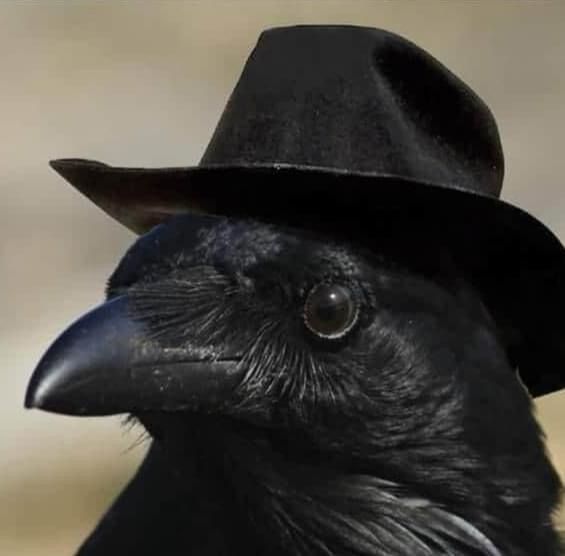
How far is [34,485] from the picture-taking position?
3.39 meters

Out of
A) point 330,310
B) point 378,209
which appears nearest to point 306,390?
point 330,310

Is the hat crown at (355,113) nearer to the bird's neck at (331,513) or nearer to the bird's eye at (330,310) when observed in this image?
the bird's eye at (330,310)

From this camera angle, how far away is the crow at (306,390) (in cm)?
155

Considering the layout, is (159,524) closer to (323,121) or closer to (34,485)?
(323,121)

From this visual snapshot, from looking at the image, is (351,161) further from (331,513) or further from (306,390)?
(331,513)

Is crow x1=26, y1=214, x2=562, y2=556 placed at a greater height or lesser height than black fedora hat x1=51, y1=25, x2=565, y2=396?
lesser

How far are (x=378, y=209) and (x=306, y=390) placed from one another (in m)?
0.18

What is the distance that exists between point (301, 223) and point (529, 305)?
33 cm

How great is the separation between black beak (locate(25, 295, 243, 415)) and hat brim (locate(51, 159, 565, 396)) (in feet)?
0.46

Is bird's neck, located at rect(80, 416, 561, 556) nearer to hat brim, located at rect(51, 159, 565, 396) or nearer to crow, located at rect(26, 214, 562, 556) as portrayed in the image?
crow, located at rect(26, 214, 562, 556)

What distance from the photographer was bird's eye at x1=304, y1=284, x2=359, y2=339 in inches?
62.1

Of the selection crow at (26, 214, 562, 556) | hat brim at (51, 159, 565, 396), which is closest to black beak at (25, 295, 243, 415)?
crow at (26, 214, 562, 556)

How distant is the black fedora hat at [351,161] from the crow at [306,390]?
0.03 meters

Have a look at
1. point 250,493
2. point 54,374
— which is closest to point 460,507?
point 250,493
